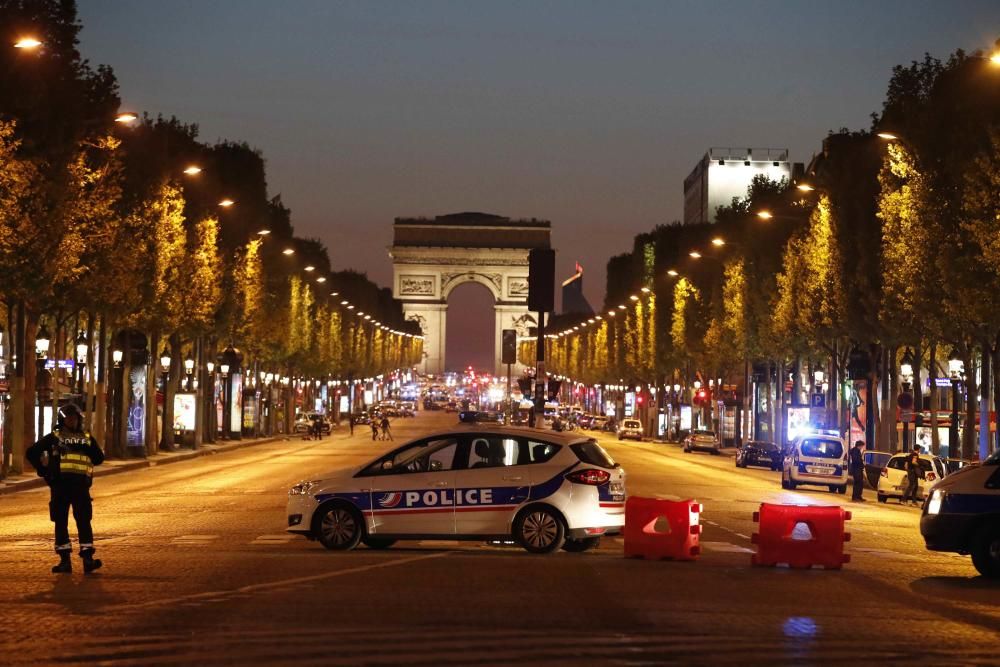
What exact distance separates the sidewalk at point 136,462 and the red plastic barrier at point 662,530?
20.5 metres

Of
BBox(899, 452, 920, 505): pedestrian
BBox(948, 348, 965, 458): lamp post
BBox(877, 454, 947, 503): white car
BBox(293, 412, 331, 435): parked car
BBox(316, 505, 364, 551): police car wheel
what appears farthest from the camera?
BBox(293, 412, 331, 435): parked car

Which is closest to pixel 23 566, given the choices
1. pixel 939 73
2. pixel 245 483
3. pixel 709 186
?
pixel 245 483

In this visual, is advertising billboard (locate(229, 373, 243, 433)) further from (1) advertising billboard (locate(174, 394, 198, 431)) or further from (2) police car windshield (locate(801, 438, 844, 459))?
(2) police car windshield (locate(801, 438, 844, 459))

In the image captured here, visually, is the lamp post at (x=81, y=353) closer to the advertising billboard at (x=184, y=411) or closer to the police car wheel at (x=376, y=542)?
the advertising billboard at (x=184, y=411)

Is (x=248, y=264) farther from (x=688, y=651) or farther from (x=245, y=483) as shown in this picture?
(x=688, y=651)

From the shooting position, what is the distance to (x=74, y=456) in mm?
18453

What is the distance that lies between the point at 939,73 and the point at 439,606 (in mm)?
37648

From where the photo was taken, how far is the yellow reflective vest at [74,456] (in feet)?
60.5

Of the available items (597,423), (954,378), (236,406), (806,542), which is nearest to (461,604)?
(806,542)

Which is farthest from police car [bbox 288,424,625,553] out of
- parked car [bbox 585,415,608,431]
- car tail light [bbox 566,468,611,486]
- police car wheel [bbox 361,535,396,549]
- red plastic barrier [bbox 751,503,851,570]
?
parked car [bbox 585,415,608,431]

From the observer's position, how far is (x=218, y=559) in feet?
66.2

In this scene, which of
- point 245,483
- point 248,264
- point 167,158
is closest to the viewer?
point 245,483

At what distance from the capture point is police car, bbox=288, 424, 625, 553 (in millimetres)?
21359

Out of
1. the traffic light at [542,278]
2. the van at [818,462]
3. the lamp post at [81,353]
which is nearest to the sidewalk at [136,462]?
the lamp post at [81,353]
